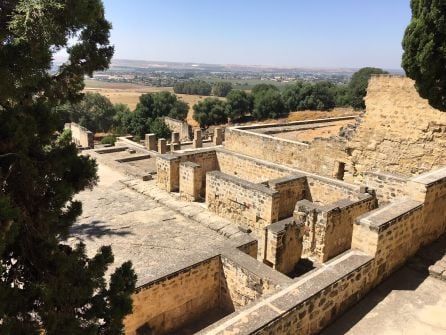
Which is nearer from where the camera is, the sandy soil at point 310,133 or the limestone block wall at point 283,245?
the limestone block wall at point 283,245

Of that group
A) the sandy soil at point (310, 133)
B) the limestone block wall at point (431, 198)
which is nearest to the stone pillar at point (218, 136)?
the sandy soil at point (310, 133)

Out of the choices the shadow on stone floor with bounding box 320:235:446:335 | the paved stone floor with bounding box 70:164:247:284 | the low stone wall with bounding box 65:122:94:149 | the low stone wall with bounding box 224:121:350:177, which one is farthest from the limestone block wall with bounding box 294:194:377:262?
the low stone wall with bounding box 65:122:94:149

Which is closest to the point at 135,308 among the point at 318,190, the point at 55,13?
the point at 55,13

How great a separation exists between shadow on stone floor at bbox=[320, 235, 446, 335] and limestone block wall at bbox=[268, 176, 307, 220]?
187 inches

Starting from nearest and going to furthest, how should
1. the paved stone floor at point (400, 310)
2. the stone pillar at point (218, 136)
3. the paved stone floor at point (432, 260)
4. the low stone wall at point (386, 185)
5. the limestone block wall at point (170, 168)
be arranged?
the paved stone floor at point (400, 310) → the paved stone floor at point (432, 260) → the low stone wall at point (386, 185) → the limestone block wall at point (170, 168) → the stone pillar at point (218, 136)

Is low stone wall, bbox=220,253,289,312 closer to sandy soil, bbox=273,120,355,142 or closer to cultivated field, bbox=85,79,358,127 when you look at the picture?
cultivated field, bbox=85,79,358,127

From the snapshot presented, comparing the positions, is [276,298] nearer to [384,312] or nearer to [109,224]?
[384,312]

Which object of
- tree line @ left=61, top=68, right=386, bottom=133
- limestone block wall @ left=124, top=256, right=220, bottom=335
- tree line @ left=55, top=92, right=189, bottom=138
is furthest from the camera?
tree line @ left=61, top=68, right=386, bottom=133

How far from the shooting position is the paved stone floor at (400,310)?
4859mm

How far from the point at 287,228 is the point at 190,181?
5.66 metres

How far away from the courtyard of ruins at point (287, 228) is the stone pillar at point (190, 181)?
0.06m

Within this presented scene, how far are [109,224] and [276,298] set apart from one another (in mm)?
7134

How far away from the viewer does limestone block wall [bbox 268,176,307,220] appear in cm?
1124

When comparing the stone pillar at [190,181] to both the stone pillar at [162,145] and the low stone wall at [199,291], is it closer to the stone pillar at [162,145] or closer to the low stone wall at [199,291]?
the low stone wall at [199,291]
